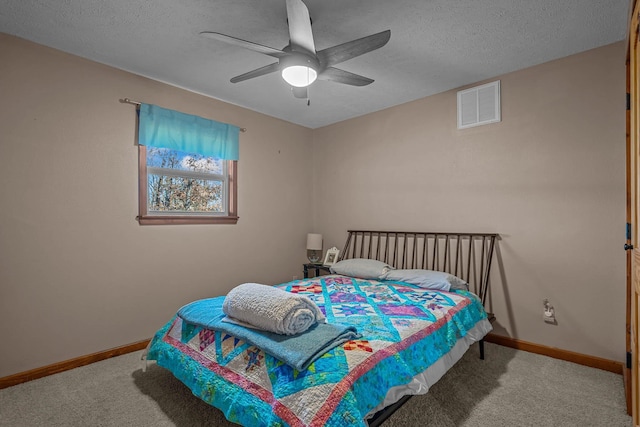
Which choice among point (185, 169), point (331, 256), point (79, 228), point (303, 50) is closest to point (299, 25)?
point (303, 50)

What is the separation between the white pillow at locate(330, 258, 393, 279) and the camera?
3.23m

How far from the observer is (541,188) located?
2771 mm

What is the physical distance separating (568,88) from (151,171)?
383cm

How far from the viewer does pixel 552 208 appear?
271cm

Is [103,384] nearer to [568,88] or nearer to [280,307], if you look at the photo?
[280,307]

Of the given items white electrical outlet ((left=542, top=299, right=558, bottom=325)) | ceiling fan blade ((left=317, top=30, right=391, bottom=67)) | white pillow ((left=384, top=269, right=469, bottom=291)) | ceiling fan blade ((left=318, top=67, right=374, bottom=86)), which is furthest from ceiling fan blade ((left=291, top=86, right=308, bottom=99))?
white electrical outlet ((left=542, top=299, right=558, bottom=325))

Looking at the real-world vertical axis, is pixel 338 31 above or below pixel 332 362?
above

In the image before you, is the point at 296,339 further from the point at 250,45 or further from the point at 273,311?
the point at 250,45

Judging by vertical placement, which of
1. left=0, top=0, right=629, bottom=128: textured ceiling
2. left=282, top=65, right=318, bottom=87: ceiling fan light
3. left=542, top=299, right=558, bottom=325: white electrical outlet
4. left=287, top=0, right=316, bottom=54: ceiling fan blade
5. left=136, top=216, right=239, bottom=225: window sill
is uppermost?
left=0, top=0, right=629, bottom=128: textured ceiling

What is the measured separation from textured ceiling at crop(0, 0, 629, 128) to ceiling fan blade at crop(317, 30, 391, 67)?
0.99 ft

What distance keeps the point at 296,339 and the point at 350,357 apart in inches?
10.8

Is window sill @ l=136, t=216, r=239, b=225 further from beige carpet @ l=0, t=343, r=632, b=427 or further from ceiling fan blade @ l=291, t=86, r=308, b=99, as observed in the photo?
ceiling fan blade @ l=291, t=86, r=308, b=99

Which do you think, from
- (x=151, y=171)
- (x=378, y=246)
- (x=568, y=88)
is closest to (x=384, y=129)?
(x=378, y=246)

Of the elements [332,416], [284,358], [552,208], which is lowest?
[332,416]
